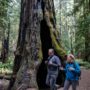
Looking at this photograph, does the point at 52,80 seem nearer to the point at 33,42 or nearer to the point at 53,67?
the point at 53,67

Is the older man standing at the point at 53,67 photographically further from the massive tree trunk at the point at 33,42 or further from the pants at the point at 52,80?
the massive tree trunk at the point at 33,42

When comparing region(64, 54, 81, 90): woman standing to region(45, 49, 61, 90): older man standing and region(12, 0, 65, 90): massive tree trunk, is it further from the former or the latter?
region(12, 0, 65, 90): massive tree trunk

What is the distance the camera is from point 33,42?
1303cm

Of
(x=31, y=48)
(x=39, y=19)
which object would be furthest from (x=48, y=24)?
(x=31, y=48)

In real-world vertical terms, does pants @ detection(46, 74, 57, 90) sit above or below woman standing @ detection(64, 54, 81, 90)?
below

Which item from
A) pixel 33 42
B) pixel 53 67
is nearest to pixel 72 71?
pixel 53 67

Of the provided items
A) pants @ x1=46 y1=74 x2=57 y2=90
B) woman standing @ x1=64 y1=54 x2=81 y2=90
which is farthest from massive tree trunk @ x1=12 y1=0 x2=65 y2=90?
woman standing @ x1=64 y1=54 x2=81 y2=90

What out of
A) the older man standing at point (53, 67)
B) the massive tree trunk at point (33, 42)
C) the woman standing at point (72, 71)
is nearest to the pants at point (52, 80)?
the older man standing at point (53, 67)

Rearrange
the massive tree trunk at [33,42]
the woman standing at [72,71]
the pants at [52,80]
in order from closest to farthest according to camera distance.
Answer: the woman standing at [72,71]
the pants at [52,80]
the massive tree trunk at [33,42]

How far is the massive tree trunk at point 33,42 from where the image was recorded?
12.4 m

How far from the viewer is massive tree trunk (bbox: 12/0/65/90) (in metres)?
12.4

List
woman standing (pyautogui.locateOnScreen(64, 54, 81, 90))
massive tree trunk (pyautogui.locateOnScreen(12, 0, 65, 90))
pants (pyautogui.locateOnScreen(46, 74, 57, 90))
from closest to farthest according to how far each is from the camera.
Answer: woman standing (pyautogui.locateOnScreen(64, 54, 81, 90)) → pants (pyautogui.locateOnScreen(46, 74, 57, 90)) → massive tree trunk (pyautogui.locateOnScreen(12, 0, 65, 90))

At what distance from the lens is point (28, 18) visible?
13594mm

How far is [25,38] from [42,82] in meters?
2.95
